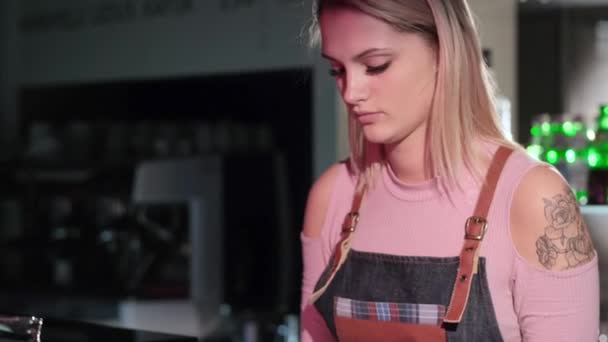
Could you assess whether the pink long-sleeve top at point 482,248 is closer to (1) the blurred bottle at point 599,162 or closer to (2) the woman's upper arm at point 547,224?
(2) the woman's upper arm at point 547,224

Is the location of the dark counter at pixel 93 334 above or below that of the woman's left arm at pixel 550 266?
below

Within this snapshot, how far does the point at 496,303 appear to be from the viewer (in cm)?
176

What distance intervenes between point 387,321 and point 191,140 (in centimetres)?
352

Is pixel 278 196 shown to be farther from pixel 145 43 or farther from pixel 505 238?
pixel 505 238

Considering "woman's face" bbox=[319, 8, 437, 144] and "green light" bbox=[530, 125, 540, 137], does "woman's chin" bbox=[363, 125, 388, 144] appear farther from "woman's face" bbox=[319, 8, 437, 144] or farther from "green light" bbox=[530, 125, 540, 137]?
"green light" bbox=[530, 125, 540, 137]

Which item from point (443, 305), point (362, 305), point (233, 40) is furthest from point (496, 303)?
point (233, 40)

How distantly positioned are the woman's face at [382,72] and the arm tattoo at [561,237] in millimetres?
258

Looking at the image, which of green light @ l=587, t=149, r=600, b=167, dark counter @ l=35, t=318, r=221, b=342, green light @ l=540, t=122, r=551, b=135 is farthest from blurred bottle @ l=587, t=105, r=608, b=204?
dark counter @ l=35, t=318, r=221, b=342

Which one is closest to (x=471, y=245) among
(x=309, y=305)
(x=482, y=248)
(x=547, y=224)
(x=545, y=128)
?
(x=482, y=248)

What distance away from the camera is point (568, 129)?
319cm

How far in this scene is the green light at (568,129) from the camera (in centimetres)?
317

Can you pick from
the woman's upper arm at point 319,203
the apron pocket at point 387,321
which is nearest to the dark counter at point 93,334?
the apron pocket at point 387,321

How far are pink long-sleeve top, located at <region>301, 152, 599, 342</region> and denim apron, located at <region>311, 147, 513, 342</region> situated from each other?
2 centimetres

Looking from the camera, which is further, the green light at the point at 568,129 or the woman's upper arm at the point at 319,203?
the green light at the point at 568,129
